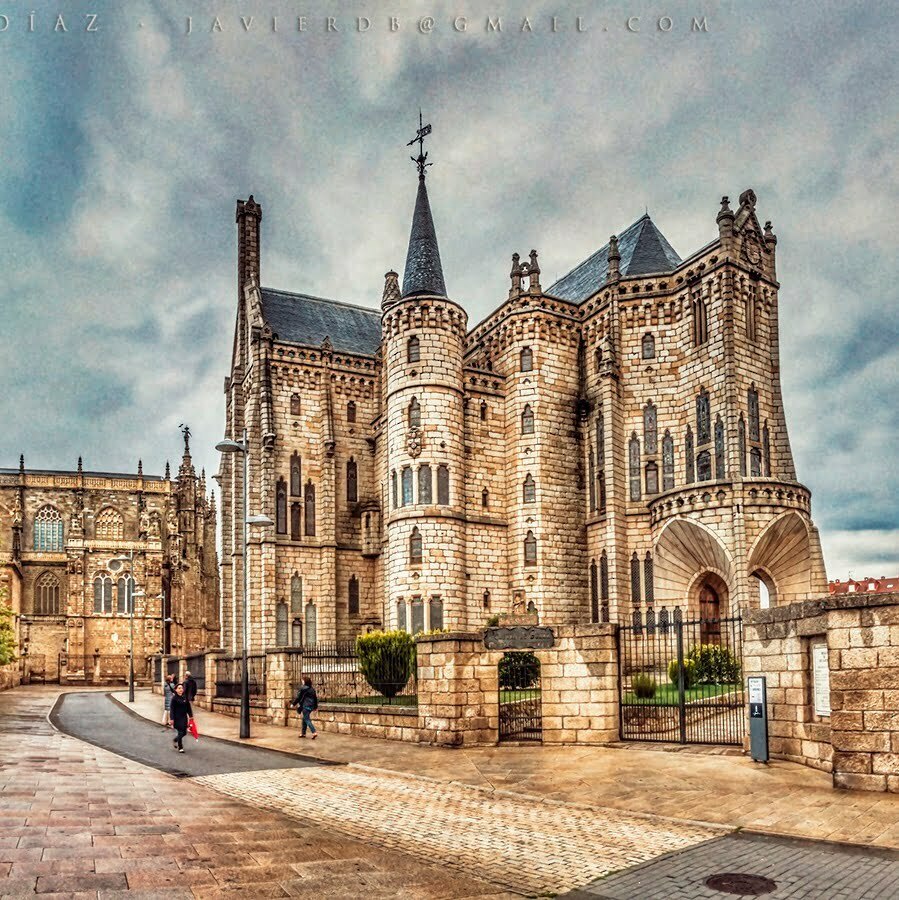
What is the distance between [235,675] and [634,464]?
18.2 m

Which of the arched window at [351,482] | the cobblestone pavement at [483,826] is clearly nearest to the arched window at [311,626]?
the arched window at [351,482]

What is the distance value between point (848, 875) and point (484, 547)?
1199 inches

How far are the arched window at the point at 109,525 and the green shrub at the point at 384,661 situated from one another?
58.9 m

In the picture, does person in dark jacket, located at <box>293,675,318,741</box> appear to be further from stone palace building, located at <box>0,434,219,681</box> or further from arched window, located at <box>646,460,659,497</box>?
stone palace building, located at <box>0,434,219,681</box>

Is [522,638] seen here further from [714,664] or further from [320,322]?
[320,322]

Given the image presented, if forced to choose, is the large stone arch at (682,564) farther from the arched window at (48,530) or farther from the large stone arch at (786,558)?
the arched window at (48,530)

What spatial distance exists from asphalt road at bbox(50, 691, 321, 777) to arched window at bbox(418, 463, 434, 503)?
1294cm

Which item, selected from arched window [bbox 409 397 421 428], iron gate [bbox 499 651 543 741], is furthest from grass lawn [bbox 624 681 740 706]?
arched window [bbox 409 397 421 428]

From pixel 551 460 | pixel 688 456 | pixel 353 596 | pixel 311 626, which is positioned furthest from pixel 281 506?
pixel 688 456

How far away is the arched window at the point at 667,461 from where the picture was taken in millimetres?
36812

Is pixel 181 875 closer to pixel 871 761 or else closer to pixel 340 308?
pixel 871 761

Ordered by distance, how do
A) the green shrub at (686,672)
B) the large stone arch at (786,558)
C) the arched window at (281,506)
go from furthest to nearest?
the arched window at (281,506)
the large stone arch at (786,558)
the green shrub at (686,672)

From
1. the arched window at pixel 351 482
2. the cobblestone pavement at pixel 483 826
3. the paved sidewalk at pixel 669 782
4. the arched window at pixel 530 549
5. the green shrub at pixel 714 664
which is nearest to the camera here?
the cobblestone pavement at pixel 483 826

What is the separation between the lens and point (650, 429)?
37.7m
